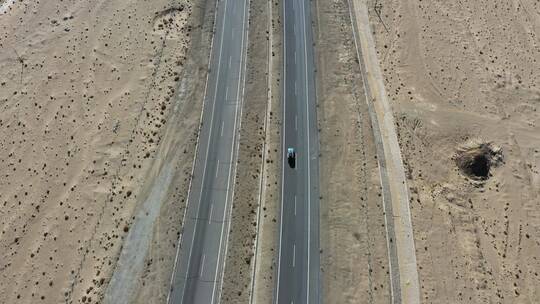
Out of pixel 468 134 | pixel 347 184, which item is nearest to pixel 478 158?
pixel 468 134

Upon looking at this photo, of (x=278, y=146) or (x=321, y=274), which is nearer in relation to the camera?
(x=321, y=274)

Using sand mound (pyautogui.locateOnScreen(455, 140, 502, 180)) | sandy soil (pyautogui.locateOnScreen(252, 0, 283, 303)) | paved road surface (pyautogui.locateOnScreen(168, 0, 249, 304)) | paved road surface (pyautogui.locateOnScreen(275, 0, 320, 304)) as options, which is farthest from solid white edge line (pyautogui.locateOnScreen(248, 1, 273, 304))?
sand mound (pyautogui.locateOnScreen(455, 140, 502, 180))

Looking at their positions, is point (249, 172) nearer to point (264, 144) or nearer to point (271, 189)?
point (271, 189)

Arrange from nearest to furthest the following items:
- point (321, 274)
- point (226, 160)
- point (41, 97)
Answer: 1. point (321, 274)
2. point (226, 160)
3. point (41, 97)

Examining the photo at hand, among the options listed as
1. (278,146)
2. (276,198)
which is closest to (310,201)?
(276,198)

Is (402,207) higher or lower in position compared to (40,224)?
higher

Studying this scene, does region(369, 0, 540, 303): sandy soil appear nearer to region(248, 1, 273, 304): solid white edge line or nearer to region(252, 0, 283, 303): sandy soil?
region(252, 0, 283, 303): sandy soil

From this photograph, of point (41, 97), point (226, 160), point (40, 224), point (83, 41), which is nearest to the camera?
point (40, 224)

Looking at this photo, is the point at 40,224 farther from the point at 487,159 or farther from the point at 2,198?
the point at 487,159
